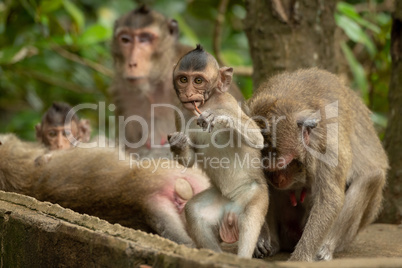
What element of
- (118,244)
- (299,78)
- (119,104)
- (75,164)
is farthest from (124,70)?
(118,244)

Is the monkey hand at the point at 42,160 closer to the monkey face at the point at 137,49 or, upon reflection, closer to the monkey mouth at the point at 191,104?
the monkey mouth at the point at 191,104

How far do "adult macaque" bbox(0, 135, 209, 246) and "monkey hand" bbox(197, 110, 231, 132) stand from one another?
1.26 m

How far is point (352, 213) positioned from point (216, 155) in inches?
43.1

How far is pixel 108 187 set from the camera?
4668 millimetres

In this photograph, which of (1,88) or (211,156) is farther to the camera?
(1,88)

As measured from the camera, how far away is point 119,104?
7438mm

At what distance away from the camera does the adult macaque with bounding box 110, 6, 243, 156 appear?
7.03 m

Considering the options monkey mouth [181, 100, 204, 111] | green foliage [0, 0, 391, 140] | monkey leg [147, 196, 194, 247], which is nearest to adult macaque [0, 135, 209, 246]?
monkey leg [147, 196, 194, 247]

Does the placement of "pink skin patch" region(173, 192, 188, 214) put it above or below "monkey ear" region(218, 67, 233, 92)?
below

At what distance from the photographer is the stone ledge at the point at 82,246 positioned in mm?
2547

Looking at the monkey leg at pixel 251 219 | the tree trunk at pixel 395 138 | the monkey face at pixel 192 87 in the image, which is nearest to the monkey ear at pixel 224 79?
the monkey face at pixel 192 87

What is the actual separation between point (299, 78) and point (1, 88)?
23.5 ft

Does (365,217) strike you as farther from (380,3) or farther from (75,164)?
(380,3)

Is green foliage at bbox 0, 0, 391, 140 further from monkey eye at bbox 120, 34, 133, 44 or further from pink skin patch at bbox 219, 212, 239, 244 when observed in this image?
pink skin patch at bbox 219, 212, 239, 244
